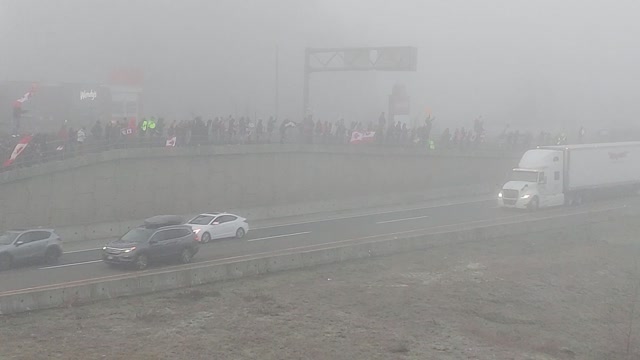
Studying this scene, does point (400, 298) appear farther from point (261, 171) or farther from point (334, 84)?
point (334, 84)

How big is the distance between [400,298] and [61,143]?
16.7 metres

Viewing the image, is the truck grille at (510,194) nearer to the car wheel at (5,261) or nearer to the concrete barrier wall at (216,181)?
the concrete barrier wall at (216,181)

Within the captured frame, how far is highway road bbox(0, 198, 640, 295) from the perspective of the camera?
23.5 m

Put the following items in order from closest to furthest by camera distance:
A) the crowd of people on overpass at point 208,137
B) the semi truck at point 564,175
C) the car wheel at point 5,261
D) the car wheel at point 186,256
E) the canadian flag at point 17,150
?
1. the car wheel at point 5,261
2. the car wheel at point 186,256
3. the canadian flag at point 17,150
4. the crowd of people on overpass at point 208,137
5. the semi truck at point 564,175

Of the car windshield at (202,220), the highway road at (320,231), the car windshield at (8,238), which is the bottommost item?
the highway road at (320,231)

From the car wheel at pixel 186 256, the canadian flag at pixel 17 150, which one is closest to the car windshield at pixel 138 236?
the car wheel at pixel 186 256

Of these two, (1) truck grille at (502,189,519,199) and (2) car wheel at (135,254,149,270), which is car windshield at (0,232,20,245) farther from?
(1) truck grille at (502,189,519,199)

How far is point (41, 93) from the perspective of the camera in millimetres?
49656

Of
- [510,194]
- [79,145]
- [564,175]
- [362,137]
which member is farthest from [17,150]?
[564,175]

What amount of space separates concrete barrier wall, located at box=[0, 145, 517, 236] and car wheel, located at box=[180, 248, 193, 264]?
25.5 ft

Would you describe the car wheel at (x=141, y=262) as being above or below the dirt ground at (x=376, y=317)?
above

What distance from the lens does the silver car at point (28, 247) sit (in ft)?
80.3

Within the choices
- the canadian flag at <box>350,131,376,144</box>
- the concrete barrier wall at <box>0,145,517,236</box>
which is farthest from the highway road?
the canadian flag at <box>350,131,376,144</box>

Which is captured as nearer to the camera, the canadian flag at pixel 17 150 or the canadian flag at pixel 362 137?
the canadian flag at pixel 17 150
